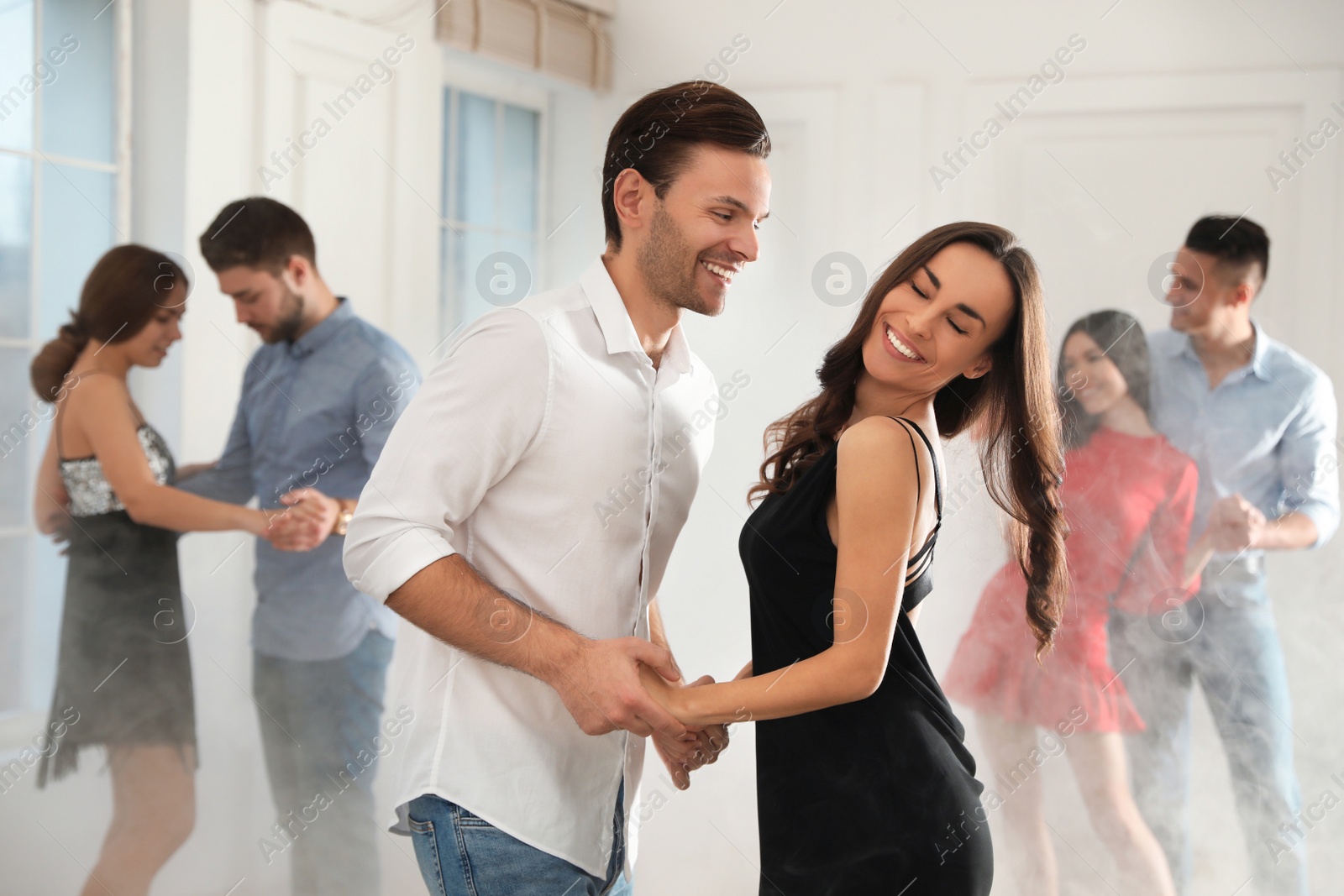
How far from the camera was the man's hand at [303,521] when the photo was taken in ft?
6.93

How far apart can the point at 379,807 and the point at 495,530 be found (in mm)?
1506

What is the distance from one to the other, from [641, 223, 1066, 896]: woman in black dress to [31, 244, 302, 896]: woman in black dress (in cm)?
136

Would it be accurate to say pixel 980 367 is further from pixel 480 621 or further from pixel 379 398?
pixel 379 398

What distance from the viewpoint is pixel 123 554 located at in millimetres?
2021

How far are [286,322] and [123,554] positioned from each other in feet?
1.83

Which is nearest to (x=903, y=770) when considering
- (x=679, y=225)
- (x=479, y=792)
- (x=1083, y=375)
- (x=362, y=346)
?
(x=479, y=792)

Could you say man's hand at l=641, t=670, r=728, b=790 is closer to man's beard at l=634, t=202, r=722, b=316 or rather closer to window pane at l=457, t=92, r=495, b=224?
man's beard at l=634, t=202, r=722, b=316

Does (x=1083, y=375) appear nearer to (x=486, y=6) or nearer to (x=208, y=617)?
(x=486, y=6)

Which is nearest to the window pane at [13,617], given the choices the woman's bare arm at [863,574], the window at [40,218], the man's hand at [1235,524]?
the window at [40,218]

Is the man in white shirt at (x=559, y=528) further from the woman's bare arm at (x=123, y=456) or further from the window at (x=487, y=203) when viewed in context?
Answer: the window at (x=487, y=203)

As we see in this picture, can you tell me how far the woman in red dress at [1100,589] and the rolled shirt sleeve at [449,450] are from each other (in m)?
1.45

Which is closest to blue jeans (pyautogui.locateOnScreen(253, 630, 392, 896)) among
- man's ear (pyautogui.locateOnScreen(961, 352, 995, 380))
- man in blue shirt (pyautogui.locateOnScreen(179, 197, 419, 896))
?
man in blue shirt (pyautogui.locateOnScreen(179, 197, 419, 896))

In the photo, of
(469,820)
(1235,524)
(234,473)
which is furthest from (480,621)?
(1235,524)

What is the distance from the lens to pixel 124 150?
2.02 m
